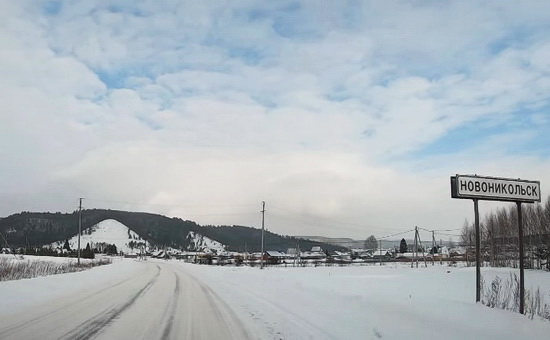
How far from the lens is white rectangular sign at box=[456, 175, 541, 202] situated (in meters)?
11.4

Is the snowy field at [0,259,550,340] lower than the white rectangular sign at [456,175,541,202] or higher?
lower

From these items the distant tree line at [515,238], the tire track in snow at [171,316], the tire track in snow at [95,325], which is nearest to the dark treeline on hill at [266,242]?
the distant tree line at [515,238]

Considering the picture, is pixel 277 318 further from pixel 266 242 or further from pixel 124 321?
pixel 266 242

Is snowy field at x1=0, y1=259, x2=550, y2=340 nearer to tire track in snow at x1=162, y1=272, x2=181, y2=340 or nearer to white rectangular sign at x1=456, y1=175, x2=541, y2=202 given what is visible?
tire track in snow at x1=162, y1=272, x2=181, y2=340

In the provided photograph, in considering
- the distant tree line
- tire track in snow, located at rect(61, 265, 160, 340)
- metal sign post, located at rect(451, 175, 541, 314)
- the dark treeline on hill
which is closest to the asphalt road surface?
tire track in snow, located at rect(61, 265, 160, 340)

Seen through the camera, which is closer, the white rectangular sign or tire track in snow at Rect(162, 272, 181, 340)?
tire track in snow at Rect(162, 272, 181, 340)

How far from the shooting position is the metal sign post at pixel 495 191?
11.4 meters

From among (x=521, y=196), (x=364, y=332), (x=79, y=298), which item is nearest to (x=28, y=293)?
(x=79, y=298)

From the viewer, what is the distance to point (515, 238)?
60.8 meters

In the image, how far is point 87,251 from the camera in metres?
123

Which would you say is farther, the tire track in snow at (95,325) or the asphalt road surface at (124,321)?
the asphalt road surface at (124,321)

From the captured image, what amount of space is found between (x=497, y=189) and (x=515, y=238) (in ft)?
180

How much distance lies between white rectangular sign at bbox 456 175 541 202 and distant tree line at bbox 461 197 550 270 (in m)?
41.1

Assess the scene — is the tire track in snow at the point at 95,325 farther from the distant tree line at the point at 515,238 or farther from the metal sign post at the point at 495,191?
the distant tree line at the point at 515,238
